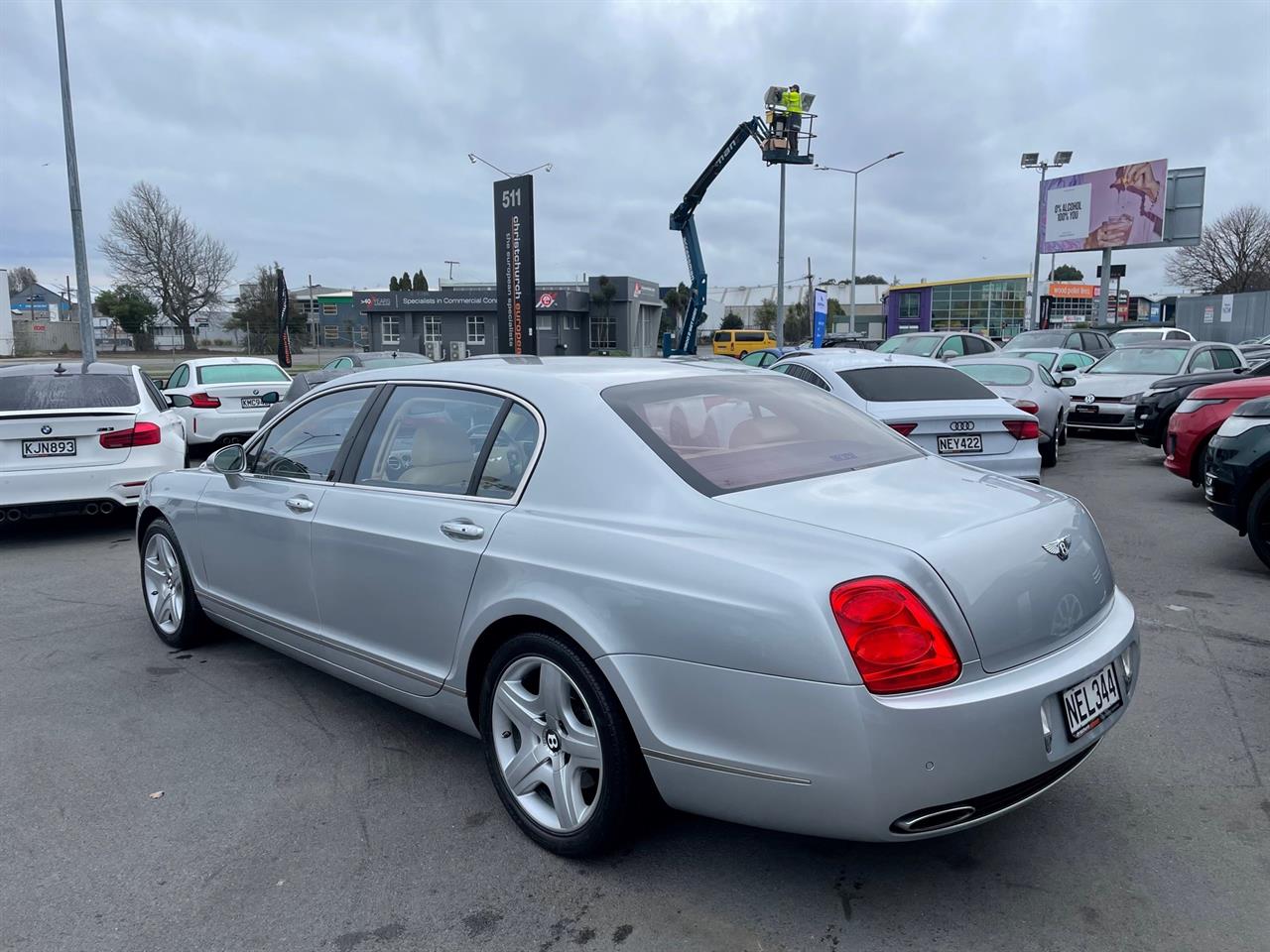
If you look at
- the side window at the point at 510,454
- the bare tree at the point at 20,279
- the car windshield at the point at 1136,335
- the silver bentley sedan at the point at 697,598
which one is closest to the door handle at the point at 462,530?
the silver bentley sedan at the point at 697,598

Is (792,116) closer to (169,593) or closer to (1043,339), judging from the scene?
(1043,339)

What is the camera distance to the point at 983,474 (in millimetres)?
3469

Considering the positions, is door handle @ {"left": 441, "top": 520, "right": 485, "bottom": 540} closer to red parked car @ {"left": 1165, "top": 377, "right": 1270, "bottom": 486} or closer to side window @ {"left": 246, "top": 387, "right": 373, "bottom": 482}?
side window @ {"left": 246, "top": 387, "right": 373, "bottom": 482}

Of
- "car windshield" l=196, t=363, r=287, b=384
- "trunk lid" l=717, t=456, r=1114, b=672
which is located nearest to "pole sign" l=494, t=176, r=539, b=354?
"car windshield" l=196, t=363, r=287, b=384

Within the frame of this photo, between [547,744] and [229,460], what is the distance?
257 cm

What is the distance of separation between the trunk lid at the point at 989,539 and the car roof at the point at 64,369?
7696 mm

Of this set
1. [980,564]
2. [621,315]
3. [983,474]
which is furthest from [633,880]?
[621,315]

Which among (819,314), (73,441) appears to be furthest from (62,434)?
(819,314)

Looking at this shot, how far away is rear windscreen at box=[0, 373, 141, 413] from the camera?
25.6ft

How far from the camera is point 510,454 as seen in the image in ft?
10.8

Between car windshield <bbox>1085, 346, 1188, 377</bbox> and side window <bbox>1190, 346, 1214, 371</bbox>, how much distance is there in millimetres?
210

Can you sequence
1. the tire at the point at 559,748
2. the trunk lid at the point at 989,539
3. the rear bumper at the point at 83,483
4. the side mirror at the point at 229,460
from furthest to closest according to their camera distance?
the rear bumper at the point at 83,483 → the side mirror at the point at 229,460 → the tire at the point at 559,748 → the trunk lid at the point at 989,539

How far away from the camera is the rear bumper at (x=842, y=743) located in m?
2.34

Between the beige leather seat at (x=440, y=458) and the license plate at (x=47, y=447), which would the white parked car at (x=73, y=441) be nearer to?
the license plate at (x=47, y=447)
